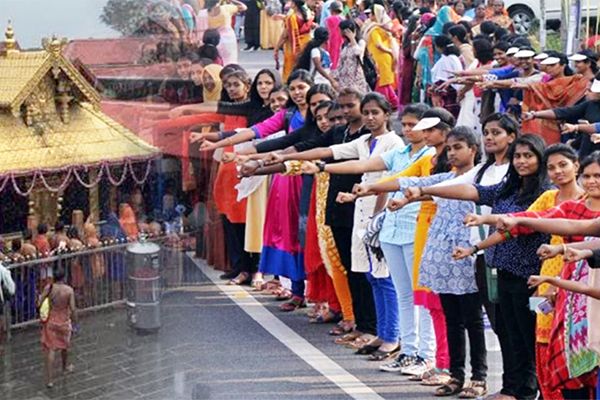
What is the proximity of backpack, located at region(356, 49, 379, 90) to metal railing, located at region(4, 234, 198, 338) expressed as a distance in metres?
7.64

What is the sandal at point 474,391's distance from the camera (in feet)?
19.1

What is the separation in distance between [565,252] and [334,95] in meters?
3.15

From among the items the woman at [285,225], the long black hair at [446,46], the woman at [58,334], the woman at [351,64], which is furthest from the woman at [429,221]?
the woman at [351,64]

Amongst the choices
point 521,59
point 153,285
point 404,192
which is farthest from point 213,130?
point 521,59

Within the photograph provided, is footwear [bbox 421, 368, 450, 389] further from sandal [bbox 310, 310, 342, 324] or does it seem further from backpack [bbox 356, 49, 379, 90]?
backpack [bbox 356, 49, 379, 90]

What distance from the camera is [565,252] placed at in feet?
13.5

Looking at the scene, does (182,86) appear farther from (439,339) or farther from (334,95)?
(334,95)

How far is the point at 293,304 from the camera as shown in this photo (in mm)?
7621

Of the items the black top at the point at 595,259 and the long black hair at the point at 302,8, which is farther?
the long black hair at the point at 302,8

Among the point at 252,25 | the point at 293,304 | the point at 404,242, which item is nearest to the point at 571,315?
the point at 404,242

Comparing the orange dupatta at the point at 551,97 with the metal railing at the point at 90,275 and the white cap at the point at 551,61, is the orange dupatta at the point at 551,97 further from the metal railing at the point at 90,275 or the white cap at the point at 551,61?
the metal railing at the point at 90,275

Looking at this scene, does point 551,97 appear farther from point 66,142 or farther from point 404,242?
point 66,142

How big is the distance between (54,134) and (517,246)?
206cm

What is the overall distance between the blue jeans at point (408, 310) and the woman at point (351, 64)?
587 cm
